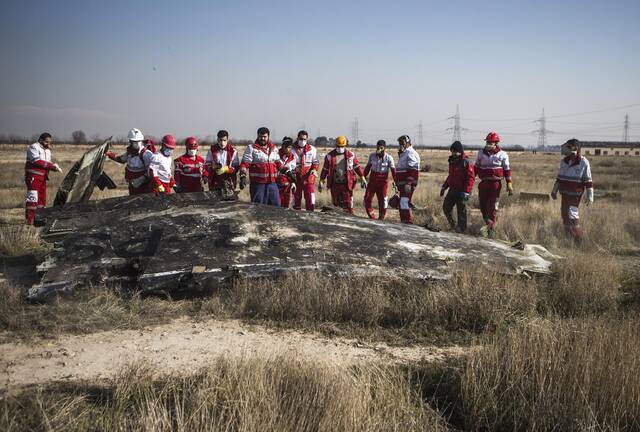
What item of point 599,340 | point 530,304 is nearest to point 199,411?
point 599,340

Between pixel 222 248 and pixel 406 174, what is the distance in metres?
5.81

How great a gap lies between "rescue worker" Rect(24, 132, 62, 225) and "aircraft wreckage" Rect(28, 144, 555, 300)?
4.74 metres

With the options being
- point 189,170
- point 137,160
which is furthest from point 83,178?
point 189,170

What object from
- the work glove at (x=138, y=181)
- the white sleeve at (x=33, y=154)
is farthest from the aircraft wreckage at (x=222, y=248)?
the white sleeve at (x=33, y=154)

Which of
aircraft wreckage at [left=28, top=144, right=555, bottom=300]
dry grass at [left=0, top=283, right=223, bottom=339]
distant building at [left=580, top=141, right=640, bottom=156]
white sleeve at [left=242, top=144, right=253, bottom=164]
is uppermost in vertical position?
distant building at [left=580, top=141, right=640, bottom=156]

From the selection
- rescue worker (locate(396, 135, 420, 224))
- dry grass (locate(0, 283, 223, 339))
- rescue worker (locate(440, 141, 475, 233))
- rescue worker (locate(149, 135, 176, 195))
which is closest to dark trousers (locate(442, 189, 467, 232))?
rescue worker (locate(440, 141, 475, 233))

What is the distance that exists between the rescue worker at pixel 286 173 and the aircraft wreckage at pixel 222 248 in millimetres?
3741

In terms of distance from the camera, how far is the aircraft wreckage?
16.8ft

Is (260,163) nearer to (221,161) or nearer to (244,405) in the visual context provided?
(221,161)

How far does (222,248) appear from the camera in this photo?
17.6ft

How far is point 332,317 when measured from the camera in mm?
4828

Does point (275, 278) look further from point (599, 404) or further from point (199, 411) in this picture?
point (599, 404)

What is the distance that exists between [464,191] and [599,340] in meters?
6.59

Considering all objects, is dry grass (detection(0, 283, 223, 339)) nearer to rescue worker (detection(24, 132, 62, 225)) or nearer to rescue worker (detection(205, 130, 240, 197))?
rescue worker (detection(205, 130, 240, 197))
